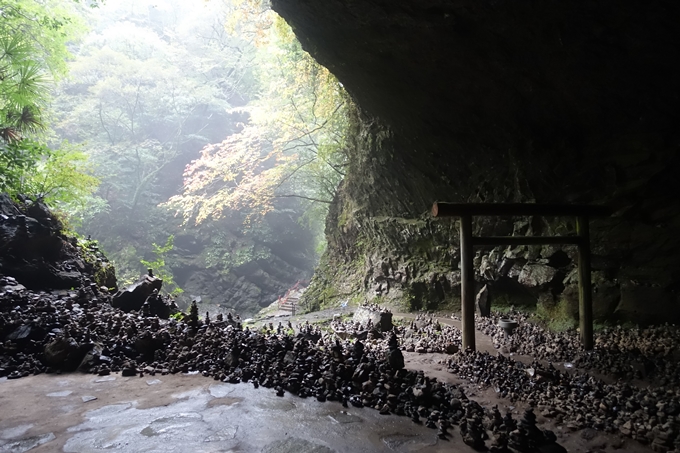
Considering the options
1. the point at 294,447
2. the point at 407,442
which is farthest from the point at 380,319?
the point at 294,447

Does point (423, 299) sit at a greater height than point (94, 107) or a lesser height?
lesser

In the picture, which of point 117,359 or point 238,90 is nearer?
point 117,359

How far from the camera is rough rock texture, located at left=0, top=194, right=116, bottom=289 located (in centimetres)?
652

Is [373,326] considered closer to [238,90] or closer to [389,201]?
[389,201]

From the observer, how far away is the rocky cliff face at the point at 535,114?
15.5 feet

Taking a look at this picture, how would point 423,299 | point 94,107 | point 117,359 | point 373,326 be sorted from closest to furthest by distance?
point 117,359 → point 373,326 → point 423,299 → point 94,107

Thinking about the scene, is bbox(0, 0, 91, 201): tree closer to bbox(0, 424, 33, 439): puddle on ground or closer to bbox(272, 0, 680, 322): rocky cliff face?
bbox(272, 0, 680, 322): rocky cliff face

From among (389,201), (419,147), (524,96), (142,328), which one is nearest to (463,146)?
(419,147)

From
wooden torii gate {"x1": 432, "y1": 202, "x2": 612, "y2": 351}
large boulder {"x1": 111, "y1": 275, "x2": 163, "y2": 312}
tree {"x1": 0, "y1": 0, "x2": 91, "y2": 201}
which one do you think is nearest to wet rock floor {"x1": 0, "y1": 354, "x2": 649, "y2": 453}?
wooden torii gate {"x1": 432, "y1": 202, "x2": 612, "y2": 351}

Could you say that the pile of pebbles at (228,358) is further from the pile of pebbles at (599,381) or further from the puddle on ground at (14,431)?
the puddle on ground at (14,431)

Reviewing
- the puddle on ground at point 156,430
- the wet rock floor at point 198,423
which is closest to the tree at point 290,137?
the wet rock floor at point 198,423

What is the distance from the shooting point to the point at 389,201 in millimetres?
9734

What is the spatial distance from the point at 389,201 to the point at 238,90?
78.2 ft

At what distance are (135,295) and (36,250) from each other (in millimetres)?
1876
